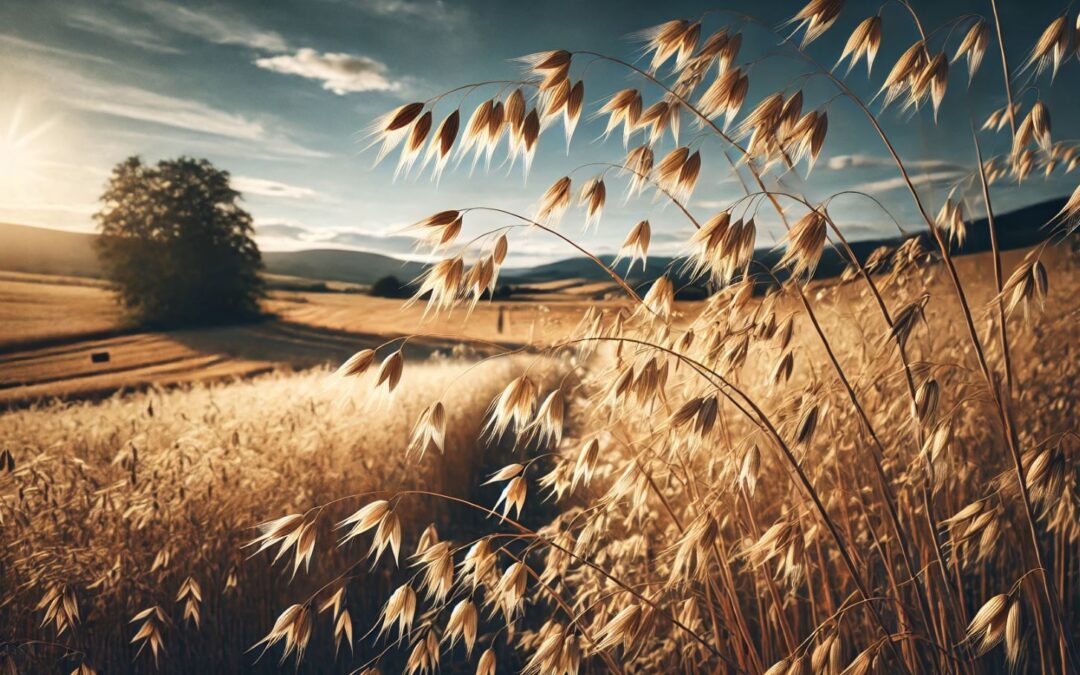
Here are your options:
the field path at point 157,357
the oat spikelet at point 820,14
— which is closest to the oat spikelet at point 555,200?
the oat spikelet at point 820,14

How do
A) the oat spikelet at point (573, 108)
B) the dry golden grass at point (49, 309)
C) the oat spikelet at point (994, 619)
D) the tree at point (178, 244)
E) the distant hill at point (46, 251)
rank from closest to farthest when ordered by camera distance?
the oat spikelet at point (994, 619) < the oat spikelet at point (573, 108) < the dry golden grass at point (49, 309) < the distant hill at point (46, 251) < the tree at point (178, 244)

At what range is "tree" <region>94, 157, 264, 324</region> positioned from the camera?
12.3ft

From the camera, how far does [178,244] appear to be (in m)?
4.78

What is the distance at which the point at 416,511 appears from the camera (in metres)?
3.13

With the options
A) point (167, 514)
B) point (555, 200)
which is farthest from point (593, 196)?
point (167, 514)

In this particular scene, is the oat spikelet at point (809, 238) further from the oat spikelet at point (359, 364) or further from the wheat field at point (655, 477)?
the oat spikelet at point (359, 364)

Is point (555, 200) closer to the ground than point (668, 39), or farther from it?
closer to the ground

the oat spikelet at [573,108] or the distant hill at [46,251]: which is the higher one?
the oat spikelet at [573,108]

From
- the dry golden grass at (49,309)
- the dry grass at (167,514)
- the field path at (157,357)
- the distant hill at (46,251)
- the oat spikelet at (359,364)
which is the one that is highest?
the distant hill at (46,251)

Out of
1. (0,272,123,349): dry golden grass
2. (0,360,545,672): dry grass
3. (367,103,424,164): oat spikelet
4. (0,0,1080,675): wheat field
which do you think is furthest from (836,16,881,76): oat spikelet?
(0,272,123,349): dry golden grass

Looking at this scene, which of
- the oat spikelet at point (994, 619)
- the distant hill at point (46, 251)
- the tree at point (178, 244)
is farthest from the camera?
the tree at point (178, 244)

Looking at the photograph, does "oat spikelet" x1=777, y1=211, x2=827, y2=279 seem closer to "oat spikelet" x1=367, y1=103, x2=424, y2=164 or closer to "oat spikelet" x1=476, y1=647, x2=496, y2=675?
"oat spikelet" x1=367, y1=103, x2=424, y2=164

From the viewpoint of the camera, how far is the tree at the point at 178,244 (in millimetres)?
3736

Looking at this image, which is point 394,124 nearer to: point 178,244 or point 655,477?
point 655,477
